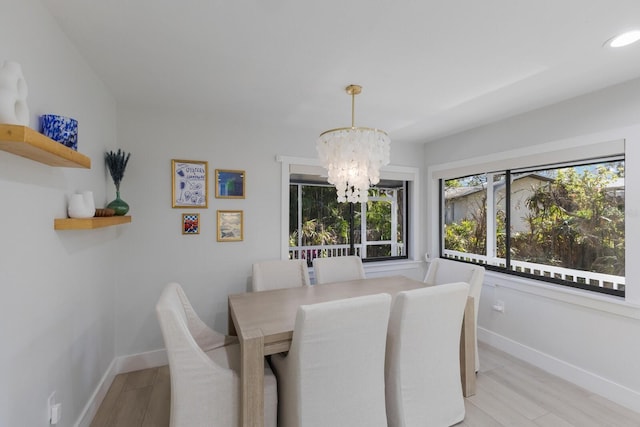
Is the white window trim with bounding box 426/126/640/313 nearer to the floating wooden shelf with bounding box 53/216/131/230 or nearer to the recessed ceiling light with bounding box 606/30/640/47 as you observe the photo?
the recessed ceiling light with bounding box 606/30/640/47

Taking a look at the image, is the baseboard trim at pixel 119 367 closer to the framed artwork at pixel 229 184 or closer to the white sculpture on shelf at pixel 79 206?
the white sculpture on shelf at pixel 79 206

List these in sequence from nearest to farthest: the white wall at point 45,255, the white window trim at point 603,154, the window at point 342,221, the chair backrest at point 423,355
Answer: the white wall at point 45,255
the chair backrest at point 423,355
the white window trim at point 603,154
the window at point 342,221

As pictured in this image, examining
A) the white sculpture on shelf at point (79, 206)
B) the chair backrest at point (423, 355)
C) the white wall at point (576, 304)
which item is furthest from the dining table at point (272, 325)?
the white sculpture on shelf at point (79, 206)

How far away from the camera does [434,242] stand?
3.90m

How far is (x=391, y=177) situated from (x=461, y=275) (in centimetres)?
161

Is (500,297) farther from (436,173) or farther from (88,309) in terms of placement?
(88,309)

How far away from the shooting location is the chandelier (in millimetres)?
2029

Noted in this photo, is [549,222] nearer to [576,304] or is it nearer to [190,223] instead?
[576,304]

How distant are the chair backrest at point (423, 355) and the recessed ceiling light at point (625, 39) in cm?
163

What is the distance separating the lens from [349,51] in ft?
5.72

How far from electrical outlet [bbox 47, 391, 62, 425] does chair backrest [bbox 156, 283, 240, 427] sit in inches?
21.2

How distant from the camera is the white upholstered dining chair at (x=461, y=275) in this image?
2.43m

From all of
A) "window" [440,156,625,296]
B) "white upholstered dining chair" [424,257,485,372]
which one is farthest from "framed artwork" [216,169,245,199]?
"window" [440,156,625,296]

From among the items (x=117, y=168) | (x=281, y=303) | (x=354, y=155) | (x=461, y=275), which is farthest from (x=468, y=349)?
(x=117, y=168)
